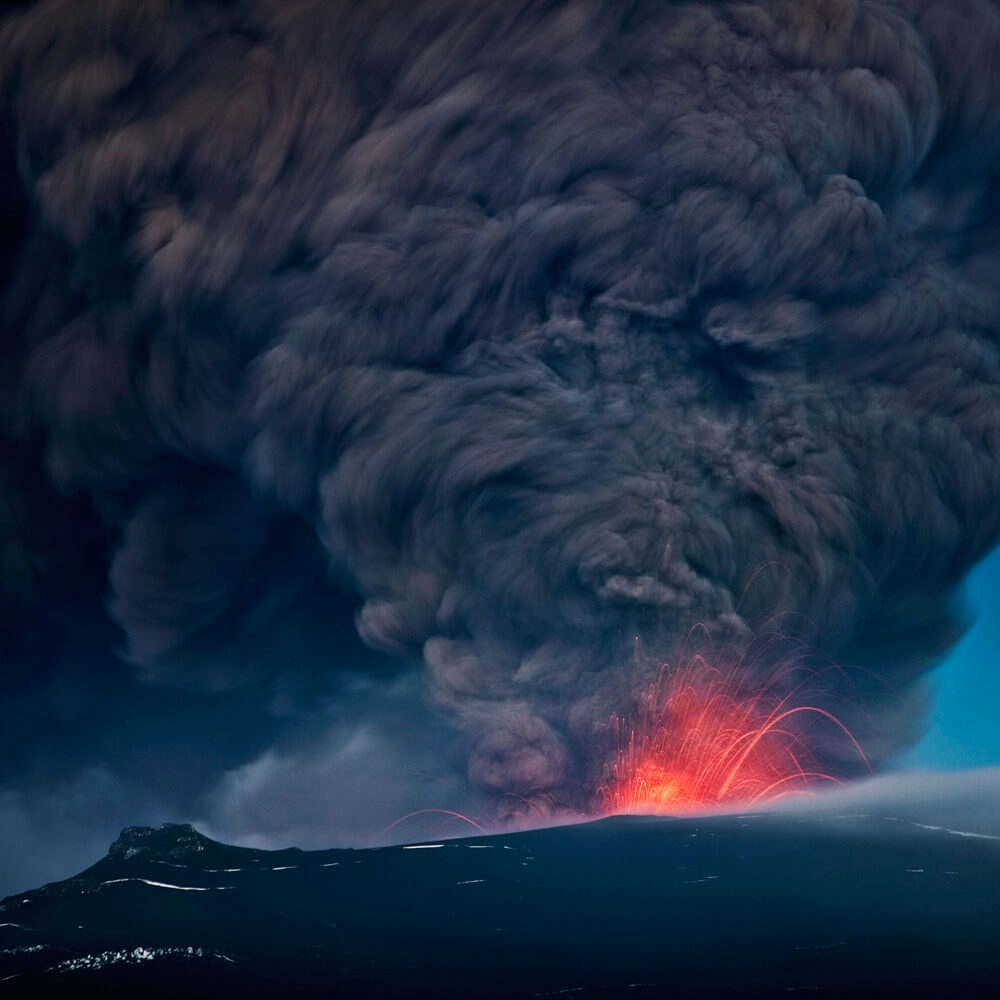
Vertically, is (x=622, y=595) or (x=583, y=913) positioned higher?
(x=622, y=595)

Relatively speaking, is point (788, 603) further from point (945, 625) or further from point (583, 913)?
point (583, 913)

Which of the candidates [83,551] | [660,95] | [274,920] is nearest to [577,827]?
[274,920]

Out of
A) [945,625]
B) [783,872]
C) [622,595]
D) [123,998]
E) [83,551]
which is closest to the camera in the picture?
[123,998]

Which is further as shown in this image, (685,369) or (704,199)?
(685,369)

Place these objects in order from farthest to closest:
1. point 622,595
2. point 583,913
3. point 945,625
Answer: point 945,625, point 622,595, point 583,913

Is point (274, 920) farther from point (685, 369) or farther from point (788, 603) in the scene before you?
point (685, 369)

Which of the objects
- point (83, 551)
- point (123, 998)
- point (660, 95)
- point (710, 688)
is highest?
point (660, 95)

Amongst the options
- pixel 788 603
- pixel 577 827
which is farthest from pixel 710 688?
pixel 577 827
